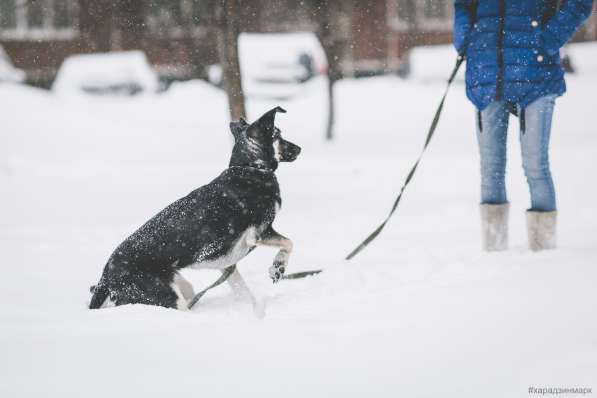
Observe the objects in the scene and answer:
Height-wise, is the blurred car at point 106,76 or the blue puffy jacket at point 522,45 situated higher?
the blue puffy jacket at point 522,45

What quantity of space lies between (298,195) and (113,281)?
516 cm

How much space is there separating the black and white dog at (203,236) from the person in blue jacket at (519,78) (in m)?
1.40

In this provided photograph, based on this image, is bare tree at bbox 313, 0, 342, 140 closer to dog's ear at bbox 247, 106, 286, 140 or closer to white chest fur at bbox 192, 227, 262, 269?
dog's ear at bbox 247, 106, 286, 140

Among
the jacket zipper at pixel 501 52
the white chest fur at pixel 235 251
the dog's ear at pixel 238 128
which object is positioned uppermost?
the jacket zipper at pixel 501 52

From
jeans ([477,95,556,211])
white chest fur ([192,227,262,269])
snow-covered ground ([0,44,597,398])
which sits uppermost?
jeans ([477,95,556,211])

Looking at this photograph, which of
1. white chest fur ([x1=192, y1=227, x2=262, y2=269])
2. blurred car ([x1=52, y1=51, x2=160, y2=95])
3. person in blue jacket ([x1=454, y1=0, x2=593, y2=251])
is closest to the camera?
white chest fur ([x1=192, y1=227, x2=262, y2=269])

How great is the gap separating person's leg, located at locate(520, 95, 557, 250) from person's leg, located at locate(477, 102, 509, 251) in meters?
0.15

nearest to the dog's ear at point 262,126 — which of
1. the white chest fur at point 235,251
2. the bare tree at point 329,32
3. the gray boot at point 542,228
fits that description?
the white chest fur at point 235,251

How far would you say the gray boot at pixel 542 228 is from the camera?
430 centimetres

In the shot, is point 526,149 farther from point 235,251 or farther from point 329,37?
point 329,37

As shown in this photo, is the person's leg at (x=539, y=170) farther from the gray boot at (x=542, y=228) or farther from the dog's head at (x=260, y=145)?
the dog's head at (x=260, y=145)

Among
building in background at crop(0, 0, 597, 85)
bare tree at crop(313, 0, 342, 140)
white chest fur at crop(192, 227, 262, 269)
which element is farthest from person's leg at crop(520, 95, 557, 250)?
building in background at crop(0, 0, 597, 85)

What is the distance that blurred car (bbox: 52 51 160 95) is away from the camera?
17.9 metres

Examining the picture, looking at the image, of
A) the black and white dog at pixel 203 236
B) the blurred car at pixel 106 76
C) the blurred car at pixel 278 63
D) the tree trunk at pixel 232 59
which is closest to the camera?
the black and white dog at pixel 203 236
